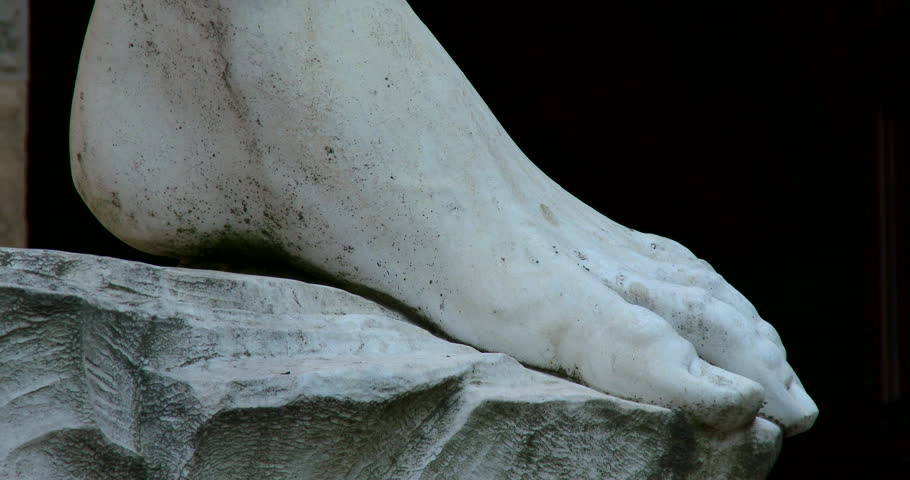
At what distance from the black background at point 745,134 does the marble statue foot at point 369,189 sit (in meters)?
0.88

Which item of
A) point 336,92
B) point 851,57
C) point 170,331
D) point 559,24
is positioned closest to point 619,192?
point 559,24

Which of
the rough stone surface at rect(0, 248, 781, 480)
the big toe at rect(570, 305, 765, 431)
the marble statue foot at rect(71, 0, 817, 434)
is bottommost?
the rough stone surface at rect(0, 248, 781, 480)

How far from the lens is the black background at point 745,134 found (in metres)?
1.96

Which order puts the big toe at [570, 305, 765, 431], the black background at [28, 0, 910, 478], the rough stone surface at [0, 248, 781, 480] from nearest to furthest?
the rough stone surface at [0, 248, 781, 480], the big toe at [570, 305, 765, 431], the black background at [28, 0, 910, 478]

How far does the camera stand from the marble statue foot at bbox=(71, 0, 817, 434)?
0.98 metres

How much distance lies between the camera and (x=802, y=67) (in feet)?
6.86

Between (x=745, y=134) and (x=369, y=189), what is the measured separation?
3.91 feet

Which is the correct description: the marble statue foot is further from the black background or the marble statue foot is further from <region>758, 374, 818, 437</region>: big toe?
the black background

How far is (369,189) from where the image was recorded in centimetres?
100

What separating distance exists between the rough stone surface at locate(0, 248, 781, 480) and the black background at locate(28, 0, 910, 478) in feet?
3.39

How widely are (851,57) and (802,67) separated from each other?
0.08 metres

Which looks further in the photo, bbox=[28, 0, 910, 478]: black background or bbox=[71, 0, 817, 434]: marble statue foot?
bbox=[28, 0, 910, 478]: black background

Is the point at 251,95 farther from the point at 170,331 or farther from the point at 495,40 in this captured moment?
the point at 495,40

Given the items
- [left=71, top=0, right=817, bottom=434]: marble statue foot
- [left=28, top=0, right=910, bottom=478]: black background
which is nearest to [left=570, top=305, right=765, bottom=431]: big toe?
[left=71, top=0, right=817, bottom=434]: marble statue foot
